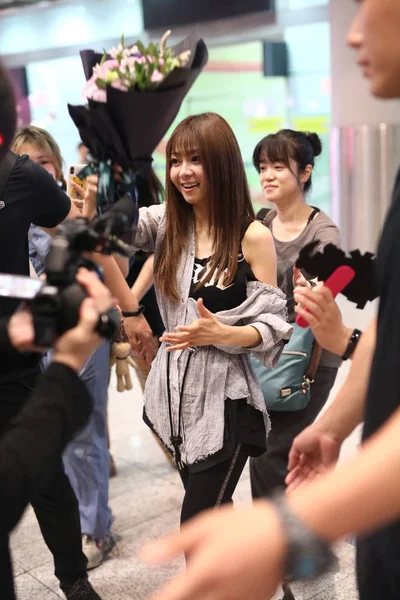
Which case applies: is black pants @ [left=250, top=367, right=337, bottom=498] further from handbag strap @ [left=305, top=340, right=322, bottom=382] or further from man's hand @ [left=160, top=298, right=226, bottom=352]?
man's hand @ [left=160, top=298, right=226, bottom=352]

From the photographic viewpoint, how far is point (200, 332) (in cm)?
198

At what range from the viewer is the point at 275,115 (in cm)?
872

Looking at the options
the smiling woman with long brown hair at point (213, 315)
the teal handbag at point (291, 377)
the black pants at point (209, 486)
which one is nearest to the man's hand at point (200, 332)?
the smiling woman with long brown hair at point (213, 315)

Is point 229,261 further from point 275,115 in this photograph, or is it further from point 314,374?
point 275,115

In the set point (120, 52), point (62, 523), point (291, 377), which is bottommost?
point (62, 523)

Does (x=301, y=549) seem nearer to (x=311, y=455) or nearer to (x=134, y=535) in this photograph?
(x=311, y=455)

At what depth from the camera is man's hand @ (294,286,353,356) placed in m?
1.34

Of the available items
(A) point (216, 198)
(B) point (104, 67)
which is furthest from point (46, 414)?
(A) point (216, 198)

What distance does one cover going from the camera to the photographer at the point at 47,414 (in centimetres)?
103

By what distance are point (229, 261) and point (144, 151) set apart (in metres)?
0.52

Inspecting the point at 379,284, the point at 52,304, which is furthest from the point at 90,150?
the point at 379,284

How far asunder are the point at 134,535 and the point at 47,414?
2.09 metres

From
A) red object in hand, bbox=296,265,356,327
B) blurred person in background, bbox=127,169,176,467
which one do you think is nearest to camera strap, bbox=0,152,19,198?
blurred person in background, bbox=127,169,176,467

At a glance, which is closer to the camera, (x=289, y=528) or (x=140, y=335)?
(x=289, y=528)
